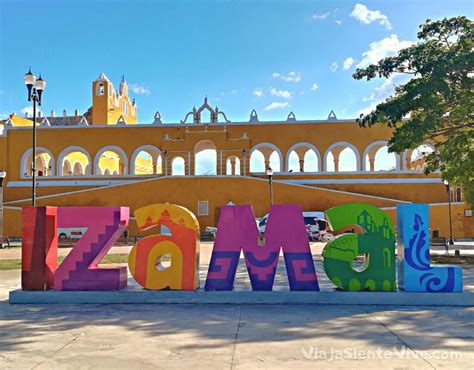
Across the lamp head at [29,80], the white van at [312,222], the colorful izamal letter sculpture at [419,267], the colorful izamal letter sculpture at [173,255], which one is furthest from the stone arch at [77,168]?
the colorful izamal letter sculpture at [419,267]

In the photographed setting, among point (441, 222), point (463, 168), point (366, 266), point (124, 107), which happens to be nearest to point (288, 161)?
Answer: point (441, 222)

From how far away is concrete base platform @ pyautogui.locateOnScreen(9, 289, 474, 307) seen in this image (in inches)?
304

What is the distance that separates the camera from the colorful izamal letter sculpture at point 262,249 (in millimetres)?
8039

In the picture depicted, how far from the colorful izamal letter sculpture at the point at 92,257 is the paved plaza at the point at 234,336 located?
0.57 m

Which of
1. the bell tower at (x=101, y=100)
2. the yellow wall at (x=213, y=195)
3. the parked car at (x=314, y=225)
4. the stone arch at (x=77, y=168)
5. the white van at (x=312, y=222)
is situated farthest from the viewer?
the bell tower at (x=101, y=100)

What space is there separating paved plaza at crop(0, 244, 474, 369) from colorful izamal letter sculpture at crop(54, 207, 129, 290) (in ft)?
1.86

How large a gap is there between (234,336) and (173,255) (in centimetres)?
272

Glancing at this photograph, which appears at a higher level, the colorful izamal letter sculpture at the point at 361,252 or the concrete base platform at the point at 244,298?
the colorful izamal letter sculpture at the point at 361,252

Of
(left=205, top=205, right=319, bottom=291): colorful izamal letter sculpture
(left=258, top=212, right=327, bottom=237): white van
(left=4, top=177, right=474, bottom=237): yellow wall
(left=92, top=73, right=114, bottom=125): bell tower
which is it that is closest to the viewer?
(left=205, top=205, right=319, bottom=291): colorful izamal letter sculpture

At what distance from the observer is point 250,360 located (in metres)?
4.76

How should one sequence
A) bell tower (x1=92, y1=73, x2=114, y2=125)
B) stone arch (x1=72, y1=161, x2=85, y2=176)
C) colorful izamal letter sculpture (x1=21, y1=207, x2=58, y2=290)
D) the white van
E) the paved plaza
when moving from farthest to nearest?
bell tower (x1=92, y1=73, x2=114, y2=125)
stone arch (x1=72, y1=161, x2=85, y2=176)
the white van
colorful izamal letter sculpture (x1=21, y1=207, x2=58, y2=290)
the paved plaza

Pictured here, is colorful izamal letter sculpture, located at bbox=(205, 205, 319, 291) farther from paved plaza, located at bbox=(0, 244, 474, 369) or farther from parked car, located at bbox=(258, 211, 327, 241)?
parked car, located at bbox=(258, 211, 327, 241)

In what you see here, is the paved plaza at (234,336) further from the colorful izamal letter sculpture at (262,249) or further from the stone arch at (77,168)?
the stone arch at (77,168)

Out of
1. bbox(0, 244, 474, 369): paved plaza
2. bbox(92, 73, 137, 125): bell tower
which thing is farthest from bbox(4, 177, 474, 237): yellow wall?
bbox(0, 244, 474, 369): paved plaza
